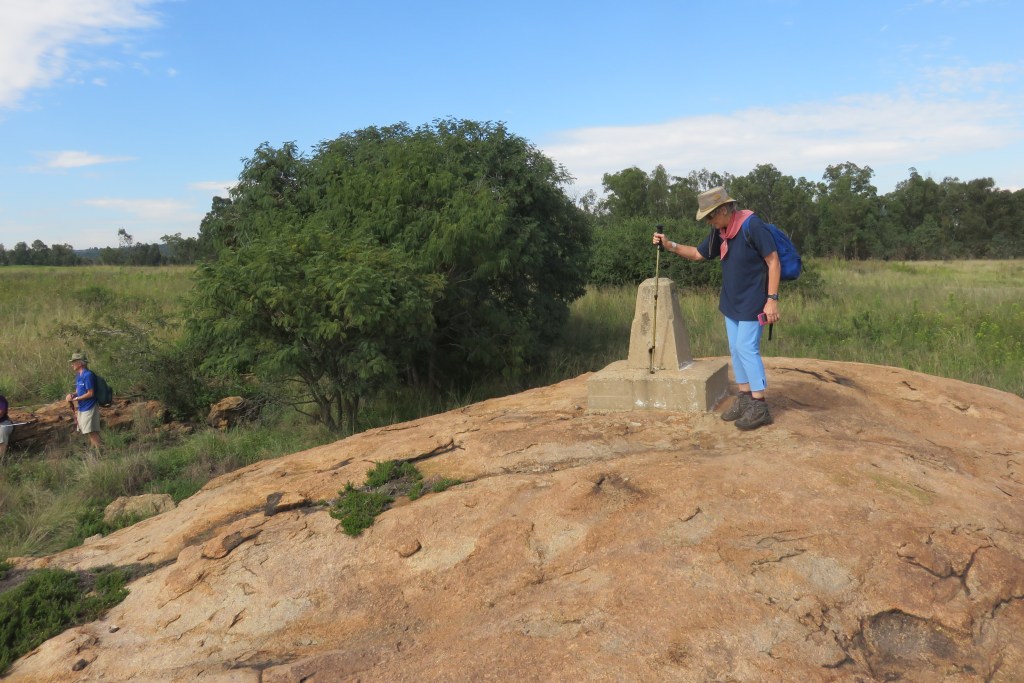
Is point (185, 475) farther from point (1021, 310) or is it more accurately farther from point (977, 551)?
point (1021, 310)

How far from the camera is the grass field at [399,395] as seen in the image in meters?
8.09

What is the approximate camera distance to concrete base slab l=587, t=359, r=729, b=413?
5766 mm

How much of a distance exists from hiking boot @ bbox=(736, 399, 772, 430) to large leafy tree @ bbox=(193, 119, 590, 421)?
4.64m

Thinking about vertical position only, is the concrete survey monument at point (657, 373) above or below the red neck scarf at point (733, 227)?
below

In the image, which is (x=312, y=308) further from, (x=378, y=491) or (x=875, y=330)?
(x=875, y=330)

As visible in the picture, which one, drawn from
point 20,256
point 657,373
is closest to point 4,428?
point 657,373

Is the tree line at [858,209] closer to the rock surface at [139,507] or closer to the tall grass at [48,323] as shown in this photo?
the tall grass at [48,323]

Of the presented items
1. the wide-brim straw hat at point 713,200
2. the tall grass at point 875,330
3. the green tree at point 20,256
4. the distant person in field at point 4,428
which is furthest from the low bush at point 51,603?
the green tree at point 20,256

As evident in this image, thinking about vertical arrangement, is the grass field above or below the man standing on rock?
below

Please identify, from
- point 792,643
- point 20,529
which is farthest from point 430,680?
point 20,529

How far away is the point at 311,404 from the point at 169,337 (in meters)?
3.64

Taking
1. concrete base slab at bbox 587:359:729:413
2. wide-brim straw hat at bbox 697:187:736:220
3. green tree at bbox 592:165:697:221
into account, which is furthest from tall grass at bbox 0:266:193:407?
green tree at bbox 592:165:697:221

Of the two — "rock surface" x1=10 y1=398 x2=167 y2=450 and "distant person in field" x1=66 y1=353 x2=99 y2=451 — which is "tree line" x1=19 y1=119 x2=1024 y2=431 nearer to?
"rock surface" x1=10 y1=398 x2=167 y2=450

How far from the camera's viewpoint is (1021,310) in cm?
1348
